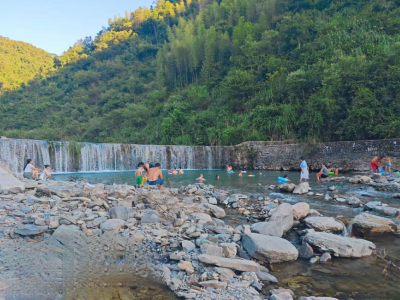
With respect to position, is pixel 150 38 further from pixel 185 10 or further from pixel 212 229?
A: pixel 212 229

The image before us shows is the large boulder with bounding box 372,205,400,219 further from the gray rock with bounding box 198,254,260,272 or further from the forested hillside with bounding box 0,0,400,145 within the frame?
the forested hillside with bounding box 0,0,400,145

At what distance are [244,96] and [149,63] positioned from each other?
83.0 feet

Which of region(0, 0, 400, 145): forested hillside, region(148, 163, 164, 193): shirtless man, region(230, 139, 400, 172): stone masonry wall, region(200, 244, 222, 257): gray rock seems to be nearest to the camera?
region(200, 244, 222, 257): gray rock

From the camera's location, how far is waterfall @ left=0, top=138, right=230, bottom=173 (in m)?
15.1

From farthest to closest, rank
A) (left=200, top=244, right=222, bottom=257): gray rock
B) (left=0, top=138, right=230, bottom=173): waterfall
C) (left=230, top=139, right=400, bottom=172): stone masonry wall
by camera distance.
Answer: (left=0, top=138, right=230, bottom=173): waterfall → (left=230, top=139, right=400, bottom=172): stone masonry wall → (left=200, top=244, right=222, bottom=257): gray rock

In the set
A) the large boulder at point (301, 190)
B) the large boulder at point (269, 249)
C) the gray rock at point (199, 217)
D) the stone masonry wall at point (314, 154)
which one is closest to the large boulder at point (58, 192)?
the gray rock at point (199, 217)

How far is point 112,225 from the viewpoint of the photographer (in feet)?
13.4

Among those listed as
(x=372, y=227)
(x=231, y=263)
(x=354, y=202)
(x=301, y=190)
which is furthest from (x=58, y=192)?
(x=354, y=202)

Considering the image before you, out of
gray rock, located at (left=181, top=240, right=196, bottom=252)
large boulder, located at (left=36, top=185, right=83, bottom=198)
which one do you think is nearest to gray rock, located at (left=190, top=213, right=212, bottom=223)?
gray rock, located at (left=181, top=240, right=196, bottom=252)

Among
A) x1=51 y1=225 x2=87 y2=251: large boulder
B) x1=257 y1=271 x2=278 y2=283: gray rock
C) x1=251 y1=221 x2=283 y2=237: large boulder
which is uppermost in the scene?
x1=51 y1=225 x2=87 y2=251: large boulder

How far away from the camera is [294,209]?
539 cm

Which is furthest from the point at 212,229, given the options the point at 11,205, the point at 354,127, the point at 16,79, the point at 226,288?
the point at 16,79

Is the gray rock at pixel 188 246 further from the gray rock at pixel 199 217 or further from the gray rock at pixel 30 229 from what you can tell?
the gray rock at pixel 30 229

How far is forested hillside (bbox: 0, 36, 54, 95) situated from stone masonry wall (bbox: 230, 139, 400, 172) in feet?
135
